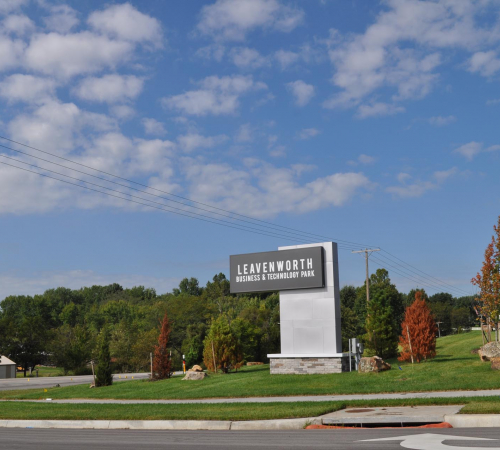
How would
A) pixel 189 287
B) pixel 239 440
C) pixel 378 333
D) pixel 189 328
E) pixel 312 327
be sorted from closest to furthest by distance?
pixel 239 440, pixel 312 327, pixel 378 333, pixel 189 328, pixel 189 287

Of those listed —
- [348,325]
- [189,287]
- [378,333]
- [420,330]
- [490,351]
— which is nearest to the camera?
[490,351]

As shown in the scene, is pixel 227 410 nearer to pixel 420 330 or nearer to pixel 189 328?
pixel 420 330

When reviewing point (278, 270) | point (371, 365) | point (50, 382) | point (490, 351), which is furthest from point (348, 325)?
point (490, 351)

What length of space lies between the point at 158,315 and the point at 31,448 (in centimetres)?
7590

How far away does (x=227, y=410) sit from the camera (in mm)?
17109

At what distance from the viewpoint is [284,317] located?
31391 millimetres

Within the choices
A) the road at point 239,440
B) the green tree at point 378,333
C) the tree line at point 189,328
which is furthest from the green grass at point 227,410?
the green tree at point 378,333

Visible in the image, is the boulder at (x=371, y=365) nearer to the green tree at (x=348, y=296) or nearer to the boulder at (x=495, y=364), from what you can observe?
the boulder at (x=495, y=364)

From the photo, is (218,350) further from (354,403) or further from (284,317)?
(354,403)

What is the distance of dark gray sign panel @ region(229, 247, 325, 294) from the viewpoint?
30812 millimetres

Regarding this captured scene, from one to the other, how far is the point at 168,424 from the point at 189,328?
195 feet

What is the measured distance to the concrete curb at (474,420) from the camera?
40.8 ft

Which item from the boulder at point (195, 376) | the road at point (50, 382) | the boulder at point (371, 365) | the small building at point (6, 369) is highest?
the boulder at point (371, 365)

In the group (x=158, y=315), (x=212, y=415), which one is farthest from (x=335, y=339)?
(x=158, y=315)
